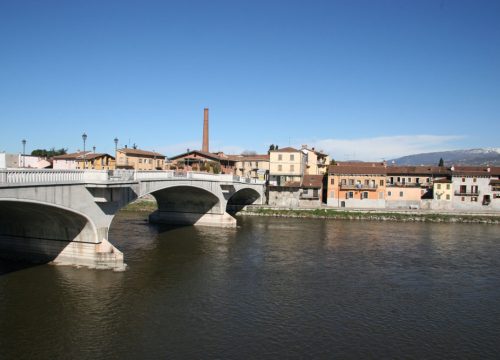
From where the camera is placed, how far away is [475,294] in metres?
29.8

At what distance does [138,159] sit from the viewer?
9744 cm

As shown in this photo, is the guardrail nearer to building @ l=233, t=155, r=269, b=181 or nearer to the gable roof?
the gable roof

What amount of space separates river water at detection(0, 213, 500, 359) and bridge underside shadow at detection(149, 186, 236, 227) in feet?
48.8

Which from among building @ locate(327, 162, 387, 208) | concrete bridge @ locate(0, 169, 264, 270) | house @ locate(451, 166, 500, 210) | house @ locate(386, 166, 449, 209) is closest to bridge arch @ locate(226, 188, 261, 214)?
building @ locate(327, 162, 387, 208)

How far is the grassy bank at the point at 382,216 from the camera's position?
70000 millimetres

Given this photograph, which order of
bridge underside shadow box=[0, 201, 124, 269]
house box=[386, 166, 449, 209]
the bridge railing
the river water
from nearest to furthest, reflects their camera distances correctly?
the river water, the bridge railing, bridge underside shadow box=[0, 201, 124, 269], house box=[386, 166, 449, 209]

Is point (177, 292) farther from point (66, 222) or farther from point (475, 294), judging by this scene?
point (475, 294)

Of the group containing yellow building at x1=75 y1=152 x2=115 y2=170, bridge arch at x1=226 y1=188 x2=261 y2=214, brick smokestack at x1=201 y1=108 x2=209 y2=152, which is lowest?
bridge arch at x1=226 y1=188 x2=261 y2=214

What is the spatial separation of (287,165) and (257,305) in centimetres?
6337

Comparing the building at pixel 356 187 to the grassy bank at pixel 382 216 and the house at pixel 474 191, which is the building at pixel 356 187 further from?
the house at pixel 474 191

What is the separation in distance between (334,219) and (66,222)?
47739 mm

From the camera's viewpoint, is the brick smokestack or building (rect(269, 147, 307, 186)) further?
the brick smokestack

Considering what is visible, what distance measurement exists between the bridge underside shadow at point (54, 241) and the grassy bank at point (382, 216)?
144 ft

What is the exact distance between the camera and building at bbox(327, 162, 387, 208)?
79.4 meters
